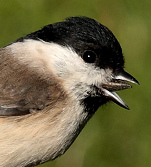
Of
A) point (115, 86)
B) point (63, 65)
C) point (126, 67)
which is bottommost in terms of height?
point (115, 86)

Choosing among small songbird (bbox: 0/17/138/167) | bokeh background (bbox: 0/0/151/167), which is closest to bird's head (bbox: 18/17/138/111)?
small songbird (bbox: 0/17/138/167)

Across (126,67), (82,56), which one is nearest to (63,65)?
(82,56)

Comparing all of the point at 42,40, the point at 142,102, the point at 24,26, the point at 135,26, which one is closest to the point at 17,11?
the point at 24,26

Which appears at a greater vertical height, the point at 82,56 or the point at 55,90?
the point at 82,56

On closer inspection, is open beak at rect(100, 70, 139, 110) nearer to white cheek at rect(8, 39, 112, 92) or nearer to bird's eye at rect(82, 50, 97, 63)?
white cheek at rect(8, 39, 112, 92)

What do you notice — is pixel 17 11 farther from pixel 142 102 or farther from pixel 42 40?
pixel 42 40

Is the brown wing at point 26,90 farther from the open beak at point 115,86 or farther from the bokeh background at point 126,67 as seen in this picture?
the bokeh background at point 126,67

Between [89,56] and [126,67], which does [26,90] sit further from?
[126,67]

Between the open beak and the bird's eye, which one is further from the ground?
the bird's eye
